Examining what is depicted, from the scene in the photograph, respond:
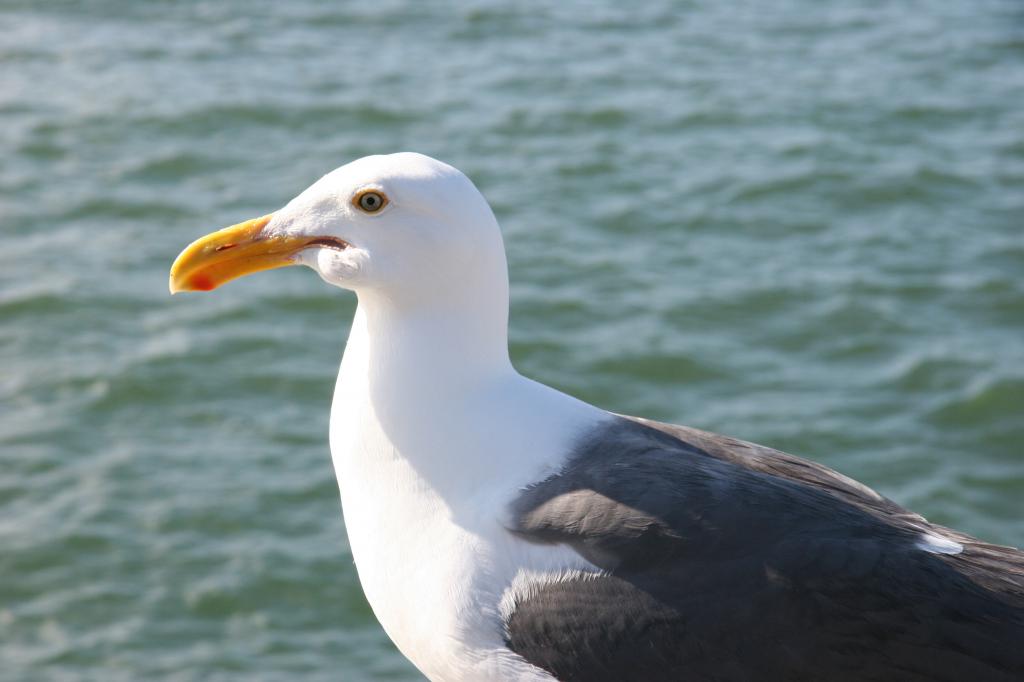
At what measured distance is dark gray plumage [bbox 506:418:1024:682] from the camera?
358 cm

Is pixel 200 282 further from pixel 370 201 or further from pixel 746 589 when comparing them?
pixel 746 589

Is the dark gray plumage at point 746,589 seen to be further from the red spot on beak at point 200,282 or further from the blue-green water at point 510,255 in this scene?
the blue-green water at point 510,255

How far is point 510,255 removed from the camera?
9.34 meters

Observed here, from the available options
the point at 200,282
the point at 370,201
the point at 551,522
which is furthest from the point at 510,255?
the point at 551,522

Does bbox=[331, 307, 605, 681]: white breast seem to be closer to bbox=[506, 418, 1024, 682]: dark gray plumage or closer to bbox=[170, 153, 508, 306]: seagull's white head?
bbox=[506, 418, 1024, 682]: dark gray plumage

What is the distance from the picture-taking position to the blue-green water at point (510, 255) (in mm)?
7191

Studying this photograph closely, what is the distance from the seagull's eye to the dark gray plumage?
80 cm

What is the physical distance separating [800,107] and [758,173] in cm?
112

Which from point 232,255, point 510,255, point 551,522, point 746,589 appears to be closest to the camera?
point 746,589

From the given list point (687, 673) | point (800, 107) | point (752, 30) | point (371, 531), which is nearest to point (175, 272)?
point (371, 531)

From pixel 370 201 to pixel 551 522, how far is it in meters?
0.91

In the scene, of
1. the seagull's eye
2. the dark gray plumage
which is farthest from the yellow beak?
the dark gray plumage

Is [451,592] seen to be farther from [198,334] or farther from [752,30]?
[752,30]

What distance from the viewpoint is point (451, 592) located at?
379cm
